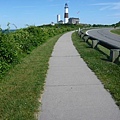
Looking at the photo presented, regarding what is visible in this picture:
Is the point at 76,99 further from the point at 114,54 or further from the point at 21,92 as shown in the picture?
the point at 114,54

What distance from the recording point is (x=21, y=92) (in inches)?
245

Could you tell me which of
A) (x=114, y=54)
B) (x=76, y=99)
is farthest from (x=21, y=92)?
(x=114, y=54)

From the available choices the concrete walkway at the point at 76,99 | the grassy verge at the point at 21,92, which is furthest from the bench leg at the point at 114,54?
the grassy verge at the point at 21,92

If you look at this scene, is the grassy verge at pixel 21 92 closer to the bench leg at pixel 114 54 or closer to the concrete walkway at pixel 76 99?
the concrete walkway at pixel 76 99

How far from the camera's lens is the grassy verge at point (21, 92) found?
15.6ft

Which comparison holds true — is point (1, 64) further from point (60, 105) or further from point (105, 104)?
point (105, 104)

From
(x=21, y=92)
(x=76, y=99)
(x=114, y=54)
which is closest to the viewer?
(x=76, y=99)

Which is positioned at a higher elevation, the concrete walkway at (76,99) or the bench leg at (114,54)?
the bench leg at (114,54)

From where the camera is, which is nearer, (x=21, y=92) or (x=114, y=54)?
(x=21, y=92)

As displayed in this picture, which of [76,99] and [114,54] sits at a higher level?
[114,54]

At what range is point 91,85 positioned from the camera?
6.87m

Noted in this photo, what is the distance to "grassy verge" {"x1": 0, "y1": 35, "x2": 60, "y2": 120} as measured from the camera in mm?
4766

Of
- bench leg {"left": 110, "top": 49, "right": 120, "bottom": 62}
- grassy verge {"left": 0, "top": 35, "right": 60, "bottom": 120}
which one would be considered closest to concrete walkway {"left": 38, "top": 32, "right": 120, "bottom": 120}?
grassy verge {"left": 0, "top": 35, "right": 60, "bottom": 120}

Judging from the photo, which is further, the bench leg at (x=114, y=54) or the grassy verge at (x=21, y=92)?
the bench leg at (x=114, y=54)
